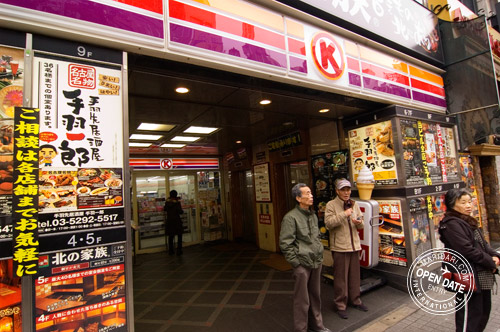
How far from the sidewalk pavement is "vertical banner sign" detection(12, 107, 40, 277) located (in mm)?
3681

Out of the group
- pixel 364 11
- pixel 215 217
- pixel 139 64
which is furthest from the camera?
pixel 215 217

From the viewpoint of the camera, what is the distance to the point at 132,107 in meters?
3.97

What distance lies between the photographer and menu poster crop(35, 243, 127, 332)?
76.9 inches

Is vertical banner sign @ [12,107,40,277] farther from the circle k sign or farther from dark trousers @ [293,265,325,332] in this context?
the circle k sign

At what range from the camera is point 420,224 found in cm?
484

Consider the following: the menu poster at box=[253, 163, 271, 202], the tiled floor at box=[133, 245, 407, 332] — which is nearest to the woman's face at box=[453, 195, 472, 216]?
the tiled floor at box=[133, 245, 407, 332]

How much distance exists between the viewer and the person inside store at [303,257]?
3107mm

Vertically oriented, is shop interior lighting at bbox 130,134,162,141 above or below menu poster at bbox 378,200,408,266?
above

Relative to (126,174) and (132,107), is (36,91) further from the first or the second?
(132,107)

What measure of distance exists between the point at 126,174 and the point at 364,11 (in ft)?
16.0

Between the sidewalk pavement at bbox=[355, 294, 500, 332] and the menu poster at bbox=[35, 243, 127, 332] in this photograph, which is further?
the sidewalk pavement at bbox=[355, 294, 500, 332]

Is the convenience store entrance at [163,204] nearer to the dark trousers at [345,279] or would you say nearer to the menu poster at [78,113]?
the dark trousers at [345,279]

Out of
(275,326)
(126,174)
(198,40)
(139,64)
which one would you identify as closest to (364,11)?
(198,40)

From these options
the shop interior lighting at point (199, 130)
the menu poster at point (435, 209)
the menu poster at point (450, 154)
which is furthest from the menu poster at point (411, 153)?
the shop interior lighting at point (199, 130)
